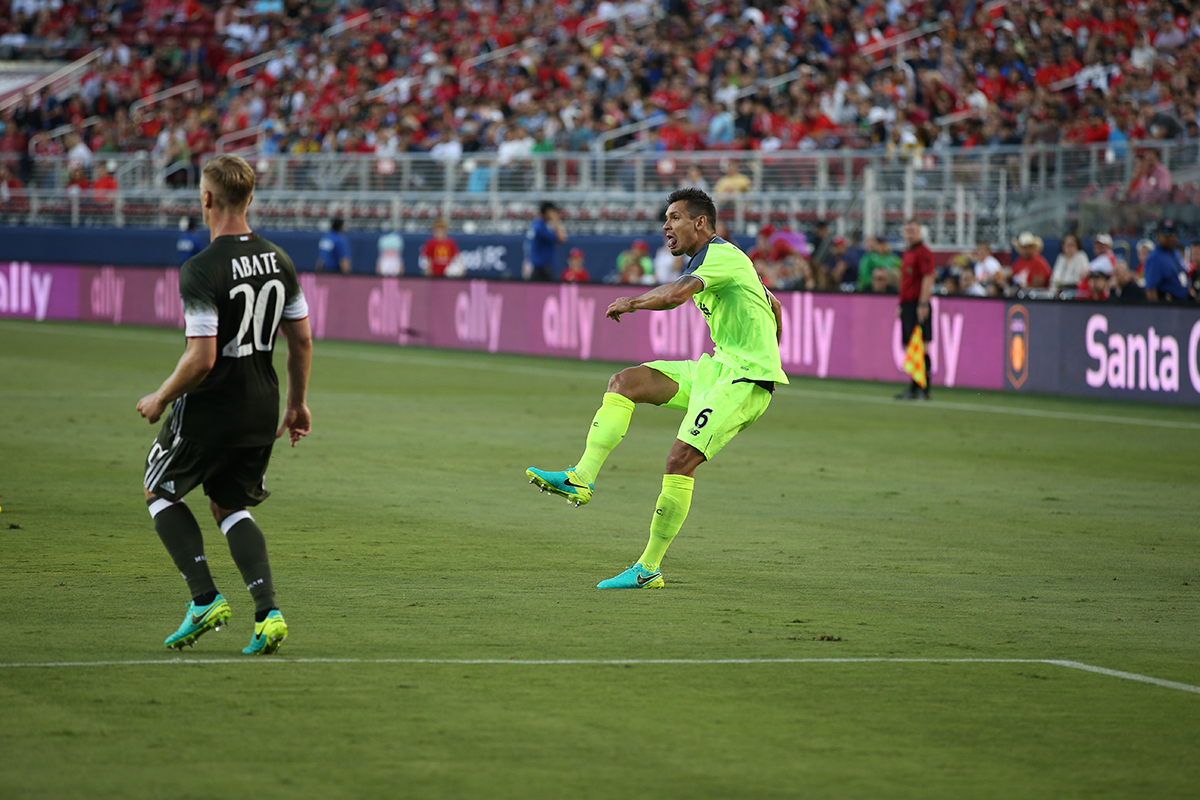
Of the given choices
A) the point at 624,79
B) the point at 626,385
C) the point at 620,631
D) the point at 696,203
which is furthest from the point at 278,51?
the point at 620,631

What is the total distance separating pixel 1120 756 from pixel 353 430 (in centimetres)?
1226

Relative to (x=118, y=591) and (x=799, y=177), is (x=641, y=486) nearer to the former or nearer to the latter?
(x=118, y=591)

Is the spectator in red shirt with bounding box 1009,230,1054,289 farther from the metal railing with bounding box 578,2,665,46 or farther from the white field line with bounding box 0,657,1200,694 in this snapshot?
the white field line with bounding box 0,657,1200,694

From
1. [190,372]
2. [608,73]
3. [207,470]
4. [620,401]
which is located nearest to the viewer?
[190,372]

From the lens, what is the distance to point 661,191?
31.0 metres

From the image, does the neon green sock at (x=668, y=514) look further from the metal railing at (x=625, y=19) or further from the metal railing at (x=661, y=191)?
the metal railing at (x=625, y=19)

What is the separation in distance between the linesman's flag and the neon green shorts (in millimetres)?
11919

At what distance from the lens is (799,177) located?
1150 inches

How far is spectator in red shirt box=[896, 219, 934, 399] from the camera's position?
67.2ft

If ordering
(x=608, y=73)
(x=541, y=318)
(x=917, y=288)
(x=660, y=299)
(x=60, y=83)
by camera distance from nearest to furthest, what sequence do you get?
(x=660, y=299) < (x=917, y=288) < (x=541, y=318) < (x=608, y=73) < (x=60, y=83)

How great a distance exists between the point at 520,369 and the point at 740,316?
1636 cm

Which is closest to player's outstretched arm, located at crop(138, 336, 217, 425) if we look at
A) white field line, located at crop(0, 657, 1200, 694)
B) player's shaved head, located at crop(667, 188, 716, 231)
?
white field line, located at crop(0, 657, 1200, 694)

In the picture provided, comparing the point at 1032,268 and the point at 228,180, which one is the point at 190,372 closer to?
the point at 228,180

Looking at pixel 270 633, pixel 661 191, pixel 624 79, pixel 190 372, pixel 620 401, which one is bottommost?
pixel 270 633
